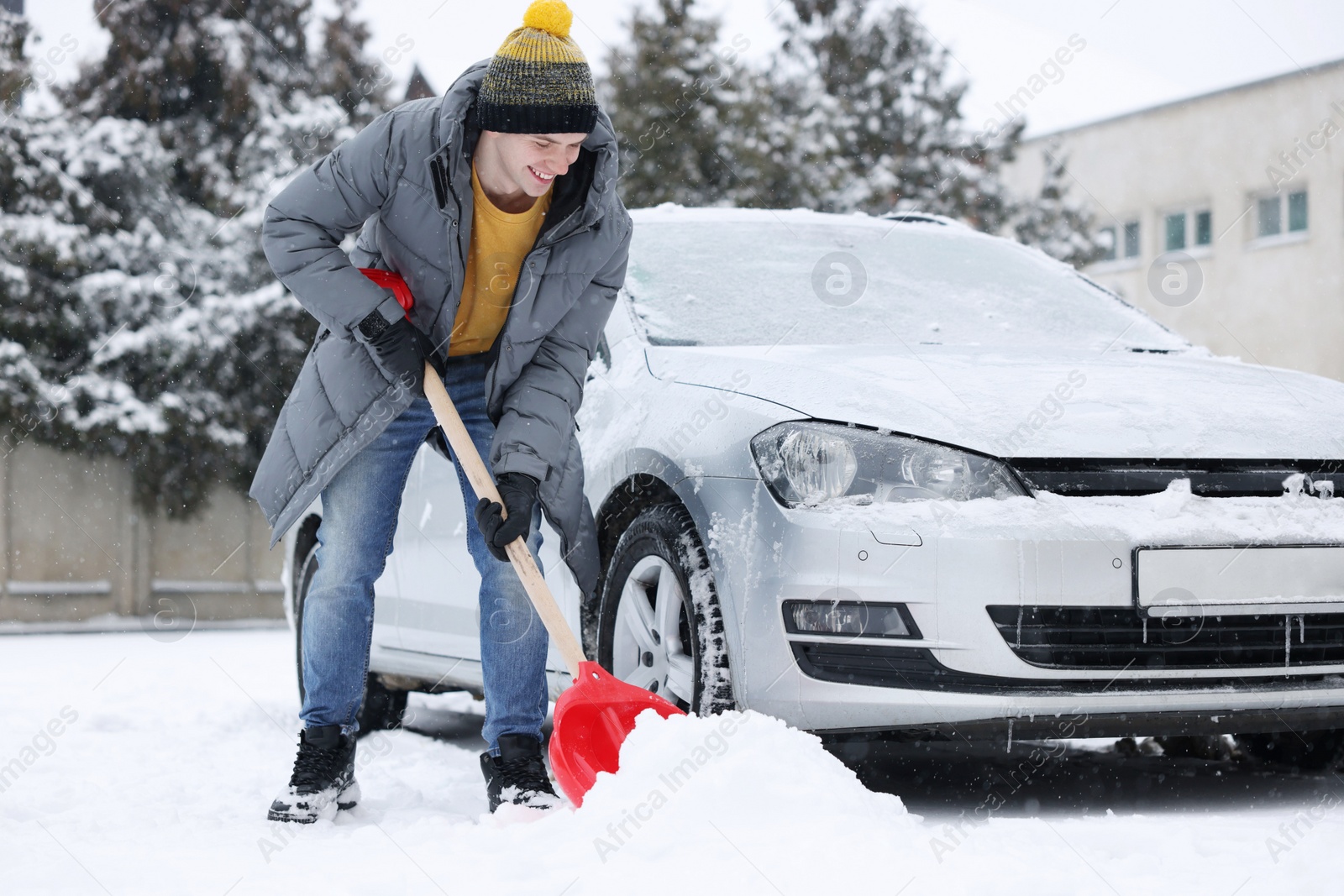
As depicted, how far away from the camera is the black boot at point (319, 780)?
298 centimetres

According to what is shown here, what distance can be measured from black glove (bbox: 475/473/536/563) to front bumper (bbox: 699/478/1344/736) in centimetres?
42

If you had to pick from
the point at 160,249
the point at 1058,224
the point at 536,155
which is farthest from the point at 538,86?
the point at 1058,224

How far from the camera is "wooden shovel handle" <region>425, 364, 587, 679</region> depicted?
3002 millimetres

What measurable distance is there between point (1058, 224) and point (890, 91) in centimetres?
267

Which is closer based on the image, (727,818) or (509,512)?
(727,818)

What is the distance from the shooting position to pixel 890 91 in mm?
15711

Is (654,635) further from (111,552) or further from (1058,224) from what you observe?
(1058,224)

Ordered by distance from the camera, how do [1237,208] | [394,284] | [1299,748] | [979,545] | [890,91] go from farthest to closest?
[1237,208], [890,91], [1299,748], [394,284], [979,545]

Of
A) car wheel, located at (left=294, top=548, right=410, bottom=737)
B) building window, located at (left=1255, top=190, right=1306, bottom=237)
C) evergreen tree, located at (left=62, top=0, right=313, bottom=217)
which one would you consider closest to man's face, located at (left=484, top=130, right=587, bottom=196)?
car wheel, located at (left=294, top=548, right=410, bottom=737)

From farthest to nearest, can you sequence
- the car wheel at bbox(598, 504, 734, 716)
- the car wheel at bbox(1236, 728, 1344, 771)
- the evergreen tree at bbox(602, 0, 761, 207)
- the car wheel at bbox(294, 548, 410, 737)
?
the evergreen tree at bbox(602, 0, 761, 207), the car wheel at bbox(294, 548, 410, 737), the car wheel at bbox(1236, 728, 1344, 771), the car wheel at bbox(598, 504, 734, 716)

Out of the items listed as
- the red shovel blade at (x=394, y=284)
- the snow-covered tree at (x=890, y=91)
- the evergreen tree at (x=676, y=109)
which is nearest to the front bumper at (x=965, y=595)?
the red shovel blade at (x=394, y=284)

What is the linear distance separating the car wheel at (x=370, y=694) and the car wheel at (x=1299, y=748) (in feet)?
8.69

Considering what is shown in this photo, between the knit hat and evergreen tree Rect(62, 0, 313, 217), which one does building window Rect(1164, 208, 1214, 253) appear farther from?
the knit hat

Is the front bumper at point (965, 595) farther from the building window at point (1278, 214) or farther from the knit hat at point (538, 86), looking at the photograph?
the building window at point (1278, 214)
